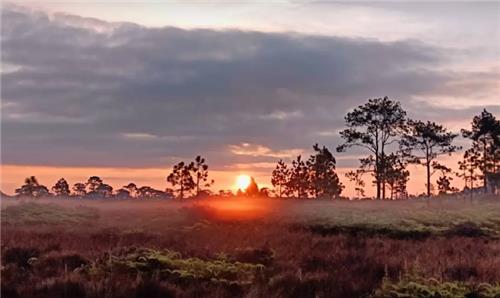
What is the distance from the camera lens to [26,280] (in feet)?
38.4

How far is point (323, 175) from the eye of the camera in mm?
80312

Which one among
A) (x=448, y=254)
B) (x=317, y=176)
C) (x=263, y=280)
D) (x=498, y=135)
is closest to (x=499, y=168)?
(x=498, y=135)

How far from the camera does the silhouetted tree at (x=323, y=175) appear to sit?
3086 inches

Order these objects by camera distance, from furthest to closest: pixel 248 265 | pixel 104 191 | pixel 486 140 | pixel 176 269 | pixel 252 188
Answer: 1. pixel 104 191
2. pixel 252 188
3. pixel 486 140
4. pixel 248 265
5. pixel 176 269

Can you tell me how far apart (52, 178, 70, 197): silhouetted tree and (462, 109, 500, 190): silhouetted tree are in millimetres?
72083

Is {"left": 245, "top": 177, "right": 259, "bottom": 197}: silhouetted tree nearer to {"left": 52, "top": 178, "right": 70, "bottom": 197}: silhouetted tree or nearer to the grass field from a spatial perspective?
{"left": 52, "top": 178, "right": 70, "bottom": 197}: silhouetted tree

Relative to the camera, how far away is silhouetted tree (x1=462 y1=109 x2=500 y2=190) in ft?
209

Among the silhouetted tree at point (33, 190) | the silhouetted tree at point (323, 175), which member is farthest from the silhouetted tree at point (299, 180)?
the silhouetted tree at point (33, 190)

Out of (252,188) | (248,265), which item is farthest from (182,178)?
(248,265)

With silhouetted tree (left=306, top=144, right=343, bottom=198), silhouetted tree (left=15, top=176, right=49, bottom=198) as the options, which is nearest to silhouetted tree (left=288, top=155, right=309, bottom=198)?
silhouetted tree (left=306, top=144, right=343, bottom=198)

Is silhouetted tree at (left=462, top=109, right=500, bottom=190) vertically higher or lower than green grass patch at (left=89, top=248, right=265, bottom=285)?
higher

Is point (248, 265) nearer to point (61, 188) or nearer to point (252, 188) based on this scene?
point (252, 188)

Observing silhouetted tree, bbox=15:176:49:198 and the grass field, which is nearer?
the grass field

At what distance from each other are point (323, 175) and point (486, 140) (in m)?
22.4
